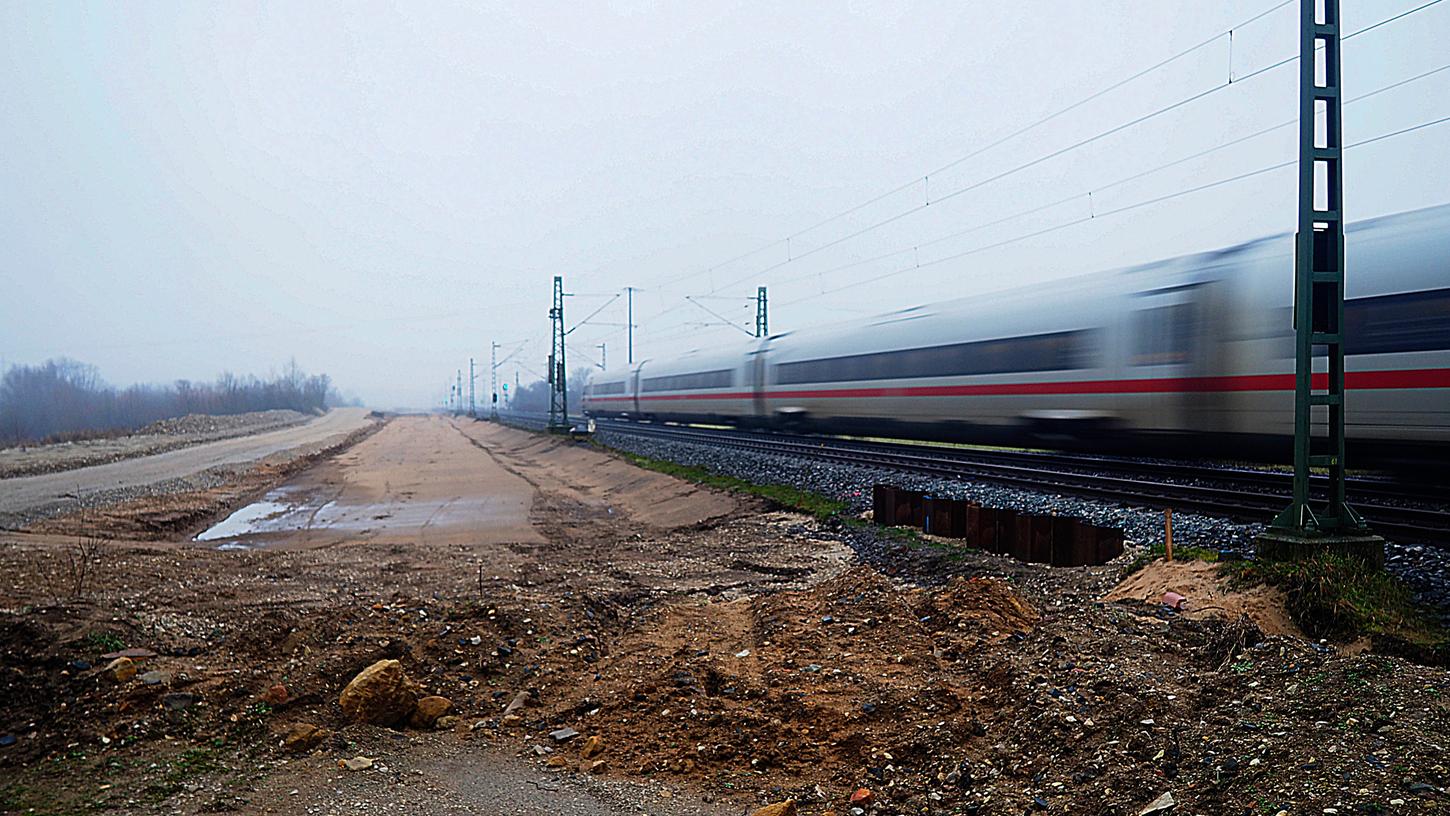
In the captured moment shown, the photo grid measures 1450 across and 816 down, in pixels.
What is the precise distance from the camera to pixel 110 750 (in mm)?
5871

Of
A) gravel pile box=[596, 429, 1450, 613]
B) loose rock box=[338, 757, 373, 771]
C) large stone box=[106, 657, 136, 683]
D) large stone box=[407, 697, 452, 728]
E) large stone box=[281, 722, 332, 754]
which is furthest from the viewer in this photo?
gravel pile box=[596, 429, 1450, 613]

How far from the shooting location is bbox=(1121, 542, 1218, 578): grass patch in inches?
315

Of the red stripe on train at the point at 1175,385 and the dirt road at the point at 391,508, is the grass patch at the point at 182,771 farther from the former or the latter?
the red stripe on train at the point at 1175,385

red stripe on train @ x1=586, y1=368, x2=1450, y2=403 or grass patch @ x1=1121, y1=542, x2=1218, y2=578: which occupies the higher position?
red stripe on train @ x1=586, y1=368, x2=1450, y2=403

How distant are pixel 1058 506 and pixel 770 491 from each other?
631cm

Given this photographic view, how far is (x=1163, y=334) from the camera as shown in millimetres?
13359

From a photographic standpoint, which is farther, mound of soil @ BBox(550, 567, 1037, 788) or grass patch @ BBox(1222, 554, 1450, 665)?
grass patch @ BBox(1222, 554, 1450, 665)

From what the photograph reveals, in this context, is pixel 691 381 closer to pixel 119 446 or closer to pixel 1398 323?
pixel 1398 323

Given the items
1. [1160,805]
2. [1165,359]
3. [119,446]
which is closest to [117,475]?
[119,446]

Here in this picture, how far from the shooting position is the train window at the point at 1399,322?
9.68m

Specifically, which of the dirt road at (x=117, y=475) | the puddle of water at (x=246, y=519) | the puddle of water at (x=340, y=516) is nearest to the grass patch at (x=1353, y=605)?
the puddle of water at (x=340, y=516)

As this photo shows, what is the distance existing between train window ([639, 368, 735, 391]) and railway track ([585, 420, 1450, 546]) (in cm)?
1223

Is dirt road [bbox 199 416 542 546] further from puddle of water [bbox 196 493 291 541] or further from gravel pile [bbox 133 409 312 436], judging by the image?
gravel pile [bbox 133 409 312 436]

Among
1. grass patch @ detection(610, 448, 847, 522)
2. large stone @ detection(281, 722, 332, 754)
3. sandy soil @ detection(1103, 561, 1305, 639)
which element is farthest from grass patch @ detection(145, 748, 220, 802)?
grass patch @ detection(610, 448, 847, 522)
